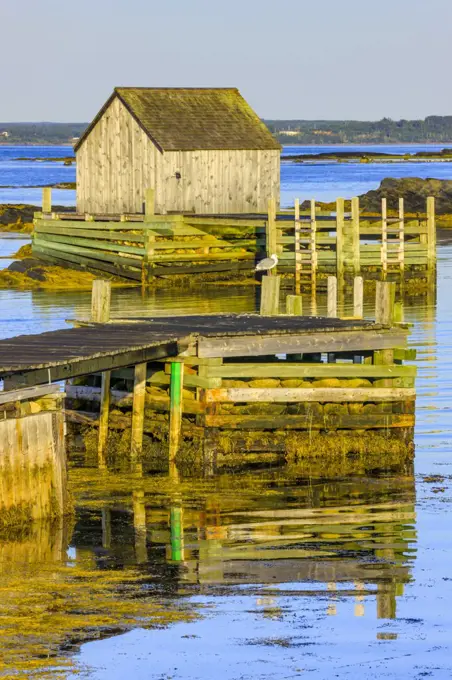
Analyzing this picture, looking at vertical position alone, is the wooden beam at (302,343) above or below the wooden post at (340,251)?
below

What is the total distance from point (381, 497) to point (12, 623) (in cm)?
599

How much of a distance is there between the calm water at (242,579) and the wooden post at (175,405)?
78 centimetres

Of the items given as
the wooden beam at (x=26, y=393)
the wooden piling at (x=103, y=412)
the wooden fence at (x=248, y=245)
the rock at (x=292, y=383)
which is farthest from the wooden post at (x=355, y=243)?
the wooden beam at (x=26, y=393)

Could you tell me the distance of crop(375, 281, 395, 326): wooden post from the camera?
18.6 m

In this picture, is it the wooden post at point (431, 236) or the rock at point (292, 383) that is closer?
the rock at point (292, 383)

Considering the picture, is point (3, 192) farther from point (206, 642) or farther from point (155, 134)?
point (206, 642)

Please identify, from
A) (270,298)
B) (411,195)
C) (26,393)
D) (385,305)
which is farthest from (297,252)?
(411,195)

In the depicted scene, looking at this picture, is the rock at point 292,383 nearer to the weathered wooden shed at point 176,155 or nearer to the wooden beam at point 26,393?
the wooden beam at point 26,393

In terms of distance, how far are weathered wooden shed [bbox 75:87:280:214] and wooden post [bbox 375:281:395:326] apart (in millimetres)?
23935

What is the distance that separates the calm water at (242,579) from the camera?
1046cm

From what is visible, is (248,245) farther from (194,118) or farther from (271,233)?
(194,118)

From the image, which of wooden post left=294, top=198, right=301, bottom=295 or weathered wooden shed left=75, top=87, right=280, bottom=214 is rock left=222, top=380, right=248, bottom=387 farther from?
weathered wooden shed left=75, top=87, right=280, bottom=214

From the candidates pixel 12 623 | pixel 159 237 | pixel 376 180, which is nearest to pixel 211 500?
pixel 12 623

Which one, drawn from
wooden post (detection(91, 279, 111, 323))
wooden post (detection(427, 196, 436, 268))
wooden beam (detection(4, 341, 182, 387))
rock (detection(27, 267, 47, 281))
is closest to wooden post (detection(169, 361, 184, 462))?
wooden beam (detection(4, 341, 182, 387))
